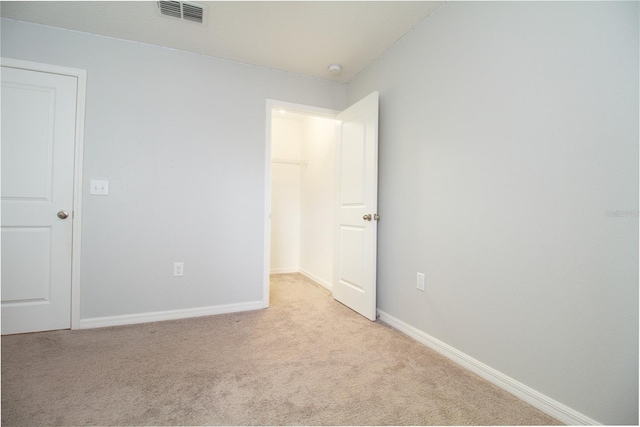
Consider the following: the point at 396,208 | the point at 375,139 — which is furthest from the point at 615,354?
the point at 375,139

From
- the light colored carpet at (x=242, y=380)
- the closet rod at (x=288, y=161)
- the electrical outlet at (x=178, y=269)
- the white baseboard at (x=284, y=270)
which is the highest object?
the closet rod at (x=288, y=161)

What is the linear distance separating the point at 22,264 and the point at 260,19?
2537 millimetres

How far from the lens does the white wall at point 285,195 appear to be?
4.51 meters

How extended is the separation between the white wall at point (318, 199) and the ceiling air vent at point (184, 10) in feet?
5.77

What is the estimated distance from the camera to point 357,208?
2717mm

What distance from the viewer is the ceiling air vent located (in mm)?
2004

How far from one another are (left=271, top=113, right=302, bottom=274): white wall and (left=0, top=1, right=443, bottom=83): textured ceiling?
183cm

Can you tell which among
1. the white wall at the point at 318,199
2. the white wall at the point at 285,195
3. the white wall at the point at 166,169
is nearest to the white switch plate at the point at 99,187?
the white wall at the point at 166,169

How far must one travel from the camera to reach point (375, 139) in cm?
251

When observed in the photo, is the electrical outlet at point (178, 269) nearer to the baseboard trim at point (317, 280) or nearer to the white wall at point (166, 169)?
the white wall at point (166, 169)

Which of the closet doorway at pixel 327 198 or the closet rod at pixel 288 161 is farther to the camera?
the closet rod at pixel 288 161

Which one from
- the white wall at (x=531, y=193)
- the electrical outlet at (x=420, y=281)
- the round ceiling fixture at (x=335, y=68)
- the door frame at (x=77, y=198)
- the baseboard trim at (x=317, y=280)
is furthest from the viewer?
the baseboard trim at (x=317, y=280)

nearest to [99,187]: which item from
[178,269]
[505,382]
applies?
[178,269]

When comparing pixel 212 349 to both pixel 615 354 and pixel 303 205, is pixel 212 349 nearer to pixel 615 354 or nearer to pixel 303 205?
pixel 615 354
